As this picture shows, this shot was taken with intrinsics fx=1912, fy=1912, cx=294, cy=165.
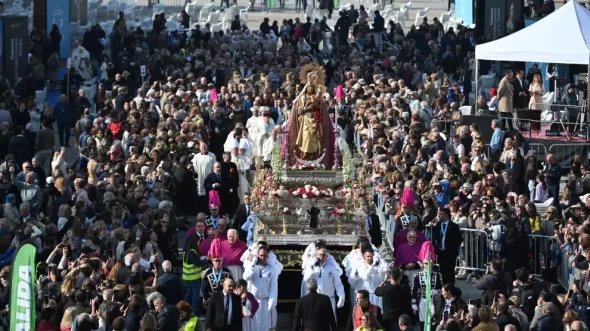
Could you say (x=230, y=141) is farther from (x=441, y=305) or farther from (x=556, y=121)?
(x=441, y=305)

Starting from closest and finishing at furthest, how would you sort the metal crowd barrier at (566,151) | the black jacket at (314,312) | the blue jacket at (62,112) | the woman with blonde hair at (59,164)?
the black jacket at (314,312), the woman with blonde hair at (59,164), the metal crowd barrier at (566,151), the blue jacket at (62,112)

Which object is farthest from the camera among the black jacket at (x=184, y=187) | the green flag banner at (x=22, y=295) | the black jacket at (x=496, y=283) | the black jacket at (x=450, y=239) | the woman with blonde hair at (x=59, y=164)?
the black jacket at (x=184, y=187)

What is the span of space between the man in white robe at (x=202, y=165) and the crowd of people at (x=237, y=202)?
0.09ft

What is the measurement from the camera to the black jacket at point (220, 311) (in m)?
22.0

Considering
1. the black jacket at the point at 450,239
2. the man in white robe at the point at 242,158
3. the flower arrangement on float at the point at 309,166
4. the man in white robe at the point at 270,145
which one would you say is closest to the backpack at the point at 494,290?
the black jacket at the point at 450,239

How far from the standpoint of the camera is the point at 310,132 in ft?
98.8

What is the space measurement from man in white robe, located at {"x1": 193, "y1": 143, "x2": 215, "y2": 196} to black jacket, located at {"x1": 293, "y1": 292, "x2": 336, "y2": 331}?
862cm

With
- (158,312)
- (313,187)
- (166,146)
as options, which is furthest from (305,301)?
(166,146)

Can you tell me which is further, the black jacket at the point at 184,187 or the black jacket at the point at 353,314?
the black jacket at the point at 184,187

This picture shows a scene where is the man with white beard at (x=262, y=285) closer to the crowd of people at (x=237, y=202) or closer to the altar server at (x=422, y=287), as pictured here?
the crowd of people at (x=237, y=202)

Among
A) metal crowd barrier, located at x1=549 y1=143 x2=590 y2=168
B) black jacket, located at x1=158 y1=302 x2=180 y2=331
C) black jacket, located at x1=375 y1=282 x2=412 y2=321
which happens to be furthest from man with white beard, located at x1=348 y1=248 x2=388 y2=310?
metal crowd barrier, located at x1=549 y1=143 x2=590 y2=168

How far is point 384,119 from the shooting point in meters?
34.0

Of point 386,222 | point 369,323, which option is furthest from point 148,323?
point 386,222

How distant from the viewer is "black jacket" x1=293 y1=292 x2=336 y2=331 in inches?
856
